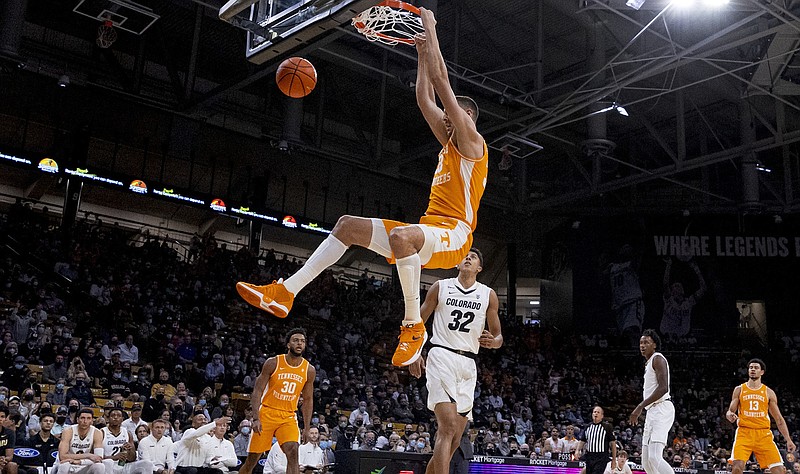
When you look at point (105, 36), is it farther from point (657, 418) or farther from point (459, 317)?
point (657, 418)

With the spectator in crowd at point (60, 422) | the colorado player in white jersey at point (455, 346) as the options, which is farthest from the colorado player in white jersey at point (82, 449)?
the colorado player in white jersey at point (455, 346)

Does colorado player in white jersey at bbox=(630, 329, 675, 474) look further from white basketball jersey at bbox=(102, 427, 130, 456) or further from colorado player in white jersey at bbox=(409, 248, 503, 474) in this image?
white basketball jersey at bbox=(102, 427, 130, 456)

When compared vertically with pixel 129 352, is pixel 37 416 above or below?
below

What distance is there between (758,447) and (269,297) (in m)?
7.93

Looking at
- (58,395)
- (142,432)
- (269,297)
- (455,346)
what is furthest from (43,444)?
(269,297)

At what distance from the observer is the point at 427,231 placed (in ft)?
16.2

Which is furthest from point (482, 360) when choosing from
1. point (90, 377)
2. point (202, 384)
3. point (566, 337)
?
point (90, 377)

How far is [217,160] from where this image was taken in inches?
1064

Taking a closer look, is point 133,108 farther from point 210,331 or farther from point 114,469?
point 114,469

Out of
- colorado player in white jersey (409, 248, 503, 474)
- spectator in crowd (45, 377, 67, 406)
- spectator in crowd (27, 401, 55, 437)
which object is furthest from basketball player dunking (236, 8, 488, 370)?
spectator in crowd (45, 377, 67, 406)

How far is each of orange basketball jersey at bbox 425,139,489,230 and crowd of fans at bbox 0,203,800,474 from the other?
710 cm

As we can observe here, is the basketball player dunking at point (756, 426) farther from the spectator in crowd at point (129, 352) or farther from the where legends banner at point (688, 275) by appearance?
the where legends banner at point (688, 275)

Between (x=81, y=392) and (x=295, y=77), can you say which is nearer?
(x=295, y=77)

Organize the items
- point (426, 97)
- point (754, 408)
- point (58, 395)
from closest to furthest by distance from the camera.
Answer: point (426, 97), point (754, 408), point (58, 395)
